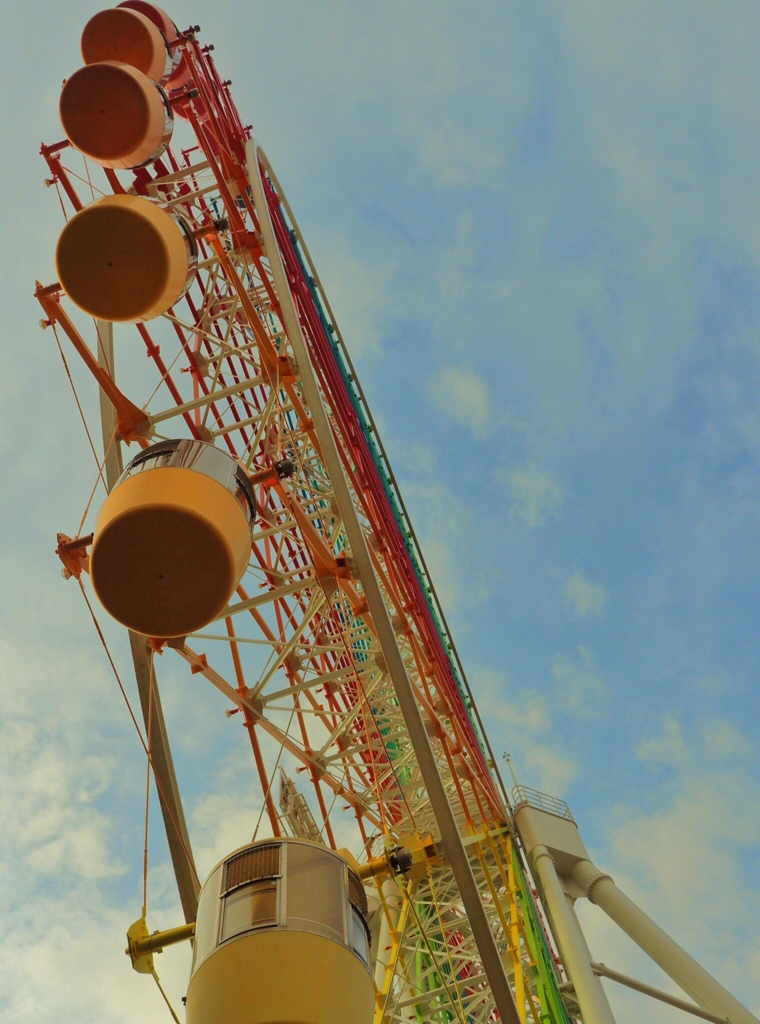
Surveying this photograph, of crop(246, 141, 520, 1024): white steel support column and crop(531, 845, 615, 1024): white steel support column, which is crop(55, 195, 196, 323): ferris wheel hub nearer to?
crop(246, 141, 520, 1024): white steel support column

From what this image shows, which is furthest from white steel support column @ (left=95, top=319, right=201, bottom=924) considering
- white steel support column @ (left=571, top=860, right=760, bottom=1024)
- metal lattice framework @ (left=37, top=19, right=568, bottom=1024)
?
white steel support column @ (left=571, top=860, right=760, bottom=1024)

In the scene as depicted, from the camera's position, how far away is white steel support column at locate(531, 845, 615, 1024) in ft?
43.2

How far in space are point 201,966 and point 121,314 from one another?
20.0 ft

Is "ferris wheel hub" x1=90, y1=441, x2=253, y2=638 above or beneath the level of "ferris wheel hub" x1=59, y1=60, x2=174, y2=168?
beneath

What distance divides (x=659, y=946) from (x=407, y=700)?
34.5 feet

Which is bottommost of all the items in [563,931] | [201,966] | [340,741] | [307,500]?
[201,966]

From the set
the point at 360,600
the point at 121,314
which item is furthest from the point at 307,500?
the point at 121,314

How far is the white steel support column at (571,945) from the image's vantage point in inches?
518

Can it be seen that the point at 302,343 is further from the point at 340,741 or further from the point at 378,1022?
the point at 378,1022

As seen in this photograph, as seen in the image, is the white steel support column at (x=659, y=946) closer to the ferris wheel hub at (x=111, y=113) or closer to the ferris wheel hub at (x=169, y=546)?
the ferris wheel hub at (x=169, y=546)

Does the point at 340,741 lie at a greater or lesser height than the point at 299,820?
greater

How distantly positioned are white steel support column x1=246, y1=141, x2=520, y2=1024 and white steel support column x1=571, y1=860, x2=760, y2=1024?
29.3 feet

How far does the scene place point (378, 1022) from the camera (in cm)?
1188

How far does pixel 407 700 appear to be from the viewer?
7516mm
